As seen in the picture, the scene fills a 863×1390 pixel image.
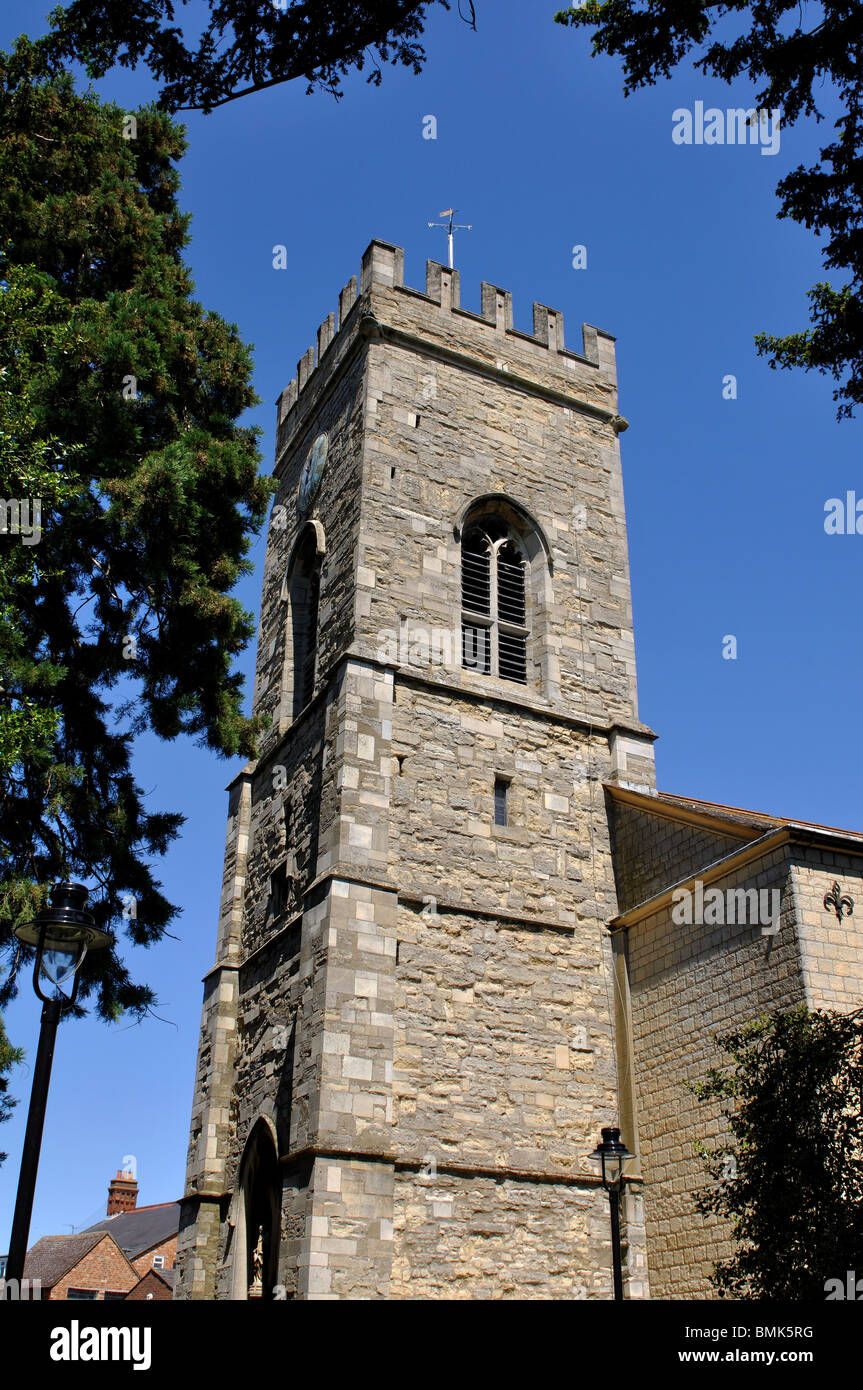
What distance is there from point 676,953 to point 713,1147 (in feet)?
7.59

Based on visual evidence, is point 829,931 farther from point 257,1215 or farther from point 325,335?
point 325,335

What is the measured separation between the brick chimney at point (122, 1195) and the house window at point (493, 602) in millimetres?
40248

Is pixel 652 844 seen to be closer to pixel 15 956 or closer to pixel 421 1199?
pixel 421 1199

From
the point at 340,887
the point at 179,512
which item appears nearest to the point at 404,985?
the point at 340,887

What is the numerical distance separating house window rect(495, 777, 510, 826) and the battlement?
8.11m

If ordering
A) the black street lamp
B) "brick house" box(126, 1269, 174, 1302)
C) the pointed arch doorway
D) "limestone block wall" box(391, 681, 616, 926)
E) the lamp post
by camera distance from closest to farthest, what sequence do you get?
the lamp post → the black street lamp → the pointed arch doorway → "limestone block wall" box(391, 681, 616, 926) → "brick house" box(126, 1269, 174, 1302)

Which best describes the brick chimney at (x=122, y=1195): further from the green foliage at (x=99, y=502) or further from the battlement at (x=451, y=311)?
the green foliage at (x=99, y=502)

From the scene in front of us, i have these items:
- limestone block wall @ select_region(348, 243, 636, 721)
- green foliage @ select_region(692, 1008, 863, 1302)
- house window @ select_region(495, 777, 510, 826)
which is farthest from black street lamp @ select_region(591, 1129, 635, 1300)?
limestone block wall @ select_region(348, 243, 636, 721)

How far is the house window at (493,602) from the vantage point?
650 inches

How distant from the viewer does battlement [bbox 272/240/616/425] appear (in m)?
18.3

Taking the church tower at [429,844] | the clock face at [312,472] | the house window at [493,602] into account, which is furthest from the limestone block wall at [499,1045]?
the clock face at [312,472]

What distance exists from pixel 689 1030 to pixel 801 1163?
5.20 m

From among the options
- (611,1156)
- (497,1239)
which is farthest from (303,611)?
(611,1156)

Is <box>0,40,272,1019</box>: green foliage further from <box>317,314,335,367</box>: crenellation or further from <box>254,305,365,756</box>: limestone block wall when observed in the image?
<box>317,314,335,367</box>: crenellation
